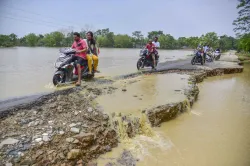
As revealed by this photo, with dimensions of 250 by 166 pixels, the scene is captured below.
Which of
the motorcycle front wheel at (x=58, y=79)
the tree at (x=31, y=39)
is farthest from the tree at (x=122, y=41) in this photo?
the motorcycle front wheel at (x=58, y=79)

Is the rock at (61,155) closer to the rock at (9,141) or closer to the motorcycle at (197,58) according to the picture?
the rock at (9,141)

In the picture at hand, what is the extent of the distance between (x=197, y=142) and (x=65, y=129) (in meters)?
2.66

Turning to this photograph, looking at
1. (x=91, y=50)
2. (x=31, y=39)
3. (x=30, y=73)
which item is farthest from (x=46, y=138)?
(x=31, y=39)

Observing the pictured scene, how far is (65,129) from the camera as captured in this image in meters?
3.38

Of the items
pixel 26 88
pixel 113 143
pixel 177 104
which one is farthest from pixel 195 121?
pixel 26 88

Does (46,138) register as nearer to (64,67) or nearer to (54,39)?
(64,67)

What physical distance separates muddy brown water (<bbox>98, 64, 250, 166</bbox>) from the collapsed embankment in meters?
0.23

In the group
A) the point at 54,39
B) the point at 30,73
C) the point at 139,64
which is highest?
the point at 54,39

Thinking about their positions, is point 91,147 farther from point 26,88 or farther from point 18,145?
point 26,88

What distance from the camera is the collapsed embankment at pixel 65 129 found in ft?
9.39

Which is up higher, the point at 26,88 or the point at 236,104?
the point at 26,88

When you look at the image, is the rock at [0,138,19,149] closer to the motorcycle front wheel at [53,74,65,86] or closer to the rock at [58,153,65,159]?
the rock at [58,153,65,159]

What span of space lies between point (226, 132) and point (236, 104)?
2878 millimetres

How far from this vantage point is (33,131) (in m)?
3.23
